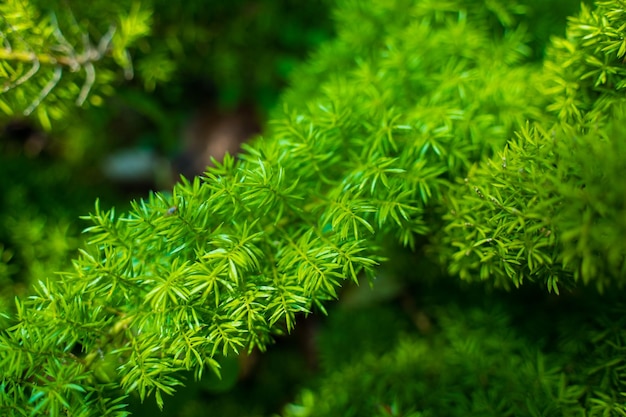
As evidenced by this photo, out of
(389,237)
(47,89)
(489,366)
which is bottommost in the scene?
(489,366)

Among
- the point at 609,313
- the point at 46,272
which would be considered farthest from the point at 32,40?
the point at 609,313

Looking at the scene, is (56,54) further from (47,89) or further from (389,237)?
(389,237)

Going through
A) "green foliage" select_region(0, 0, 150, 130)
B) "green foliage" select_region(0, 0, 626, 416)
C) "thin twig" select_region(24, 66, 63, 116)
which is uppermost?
"green foliage" select_region(0, 0, 150, 130)

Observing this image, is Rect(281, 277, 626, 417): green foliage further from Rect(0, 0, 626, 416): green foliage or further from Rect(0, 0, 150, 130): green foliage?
Rect(0, 0, 150, 130): green foliage

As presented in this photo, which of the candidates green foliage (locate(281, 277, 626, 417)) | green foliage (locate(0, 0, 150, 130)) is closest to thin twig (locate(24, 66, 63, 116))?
green foliage (locate(0, 0, 150, 130))

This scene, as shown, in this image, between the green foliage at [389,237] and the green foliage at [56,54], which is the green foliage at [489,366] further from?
the green foliage at [56,54]

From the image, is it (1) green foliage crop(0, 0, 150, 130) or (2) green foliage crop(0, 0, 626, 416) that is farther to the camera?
(1) green foliage crop(0, 0, 150, 130)

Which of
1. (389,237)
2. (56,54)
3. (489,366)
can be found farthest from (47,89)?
(489,366)

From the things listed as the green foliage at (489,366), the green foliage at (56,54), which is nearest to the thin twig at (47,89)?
the green foliage at (56,54)

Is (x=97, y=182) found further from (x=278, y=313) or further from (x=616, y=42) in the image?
(x=616, y=42)
